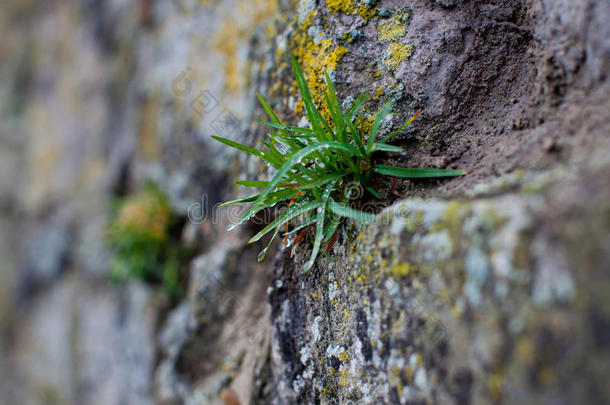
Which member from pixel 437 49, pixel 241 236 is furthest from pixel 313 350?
pixel 437 49

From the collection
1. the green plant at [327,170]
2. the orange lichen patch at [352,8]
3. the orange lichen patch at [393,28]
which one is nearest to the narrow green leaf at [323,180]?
the green plant at [327,170]

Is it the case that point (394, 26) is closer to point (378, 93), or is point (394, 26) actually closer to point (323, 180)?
point (378, 93)

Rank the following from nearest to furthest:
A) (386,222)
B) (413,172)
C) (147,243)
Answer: (386,222) < (413,172) < (147,243)

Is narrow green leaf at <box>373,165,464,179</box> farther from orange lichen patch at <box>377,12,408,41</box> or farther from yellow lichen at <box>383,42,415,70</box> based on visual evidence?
orange lichen patch at <box>377,12,408,41</box>

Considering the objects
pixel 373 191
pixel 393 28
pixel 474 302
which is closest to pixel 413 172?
pixel 373 191

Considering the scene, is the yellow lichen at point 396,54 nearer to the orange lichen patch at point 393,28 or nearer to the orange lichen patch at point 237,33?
the orange lichen patch at point 393,28

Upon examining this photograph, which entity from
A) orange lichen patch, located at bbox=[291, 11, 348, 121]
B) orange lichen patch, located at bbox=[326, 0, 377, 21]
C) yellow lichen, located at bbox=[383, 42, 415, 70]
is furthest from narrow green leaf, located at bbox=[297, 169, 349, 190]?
orange lichen patch, located at bbox=[326, 0, 377, 21]
